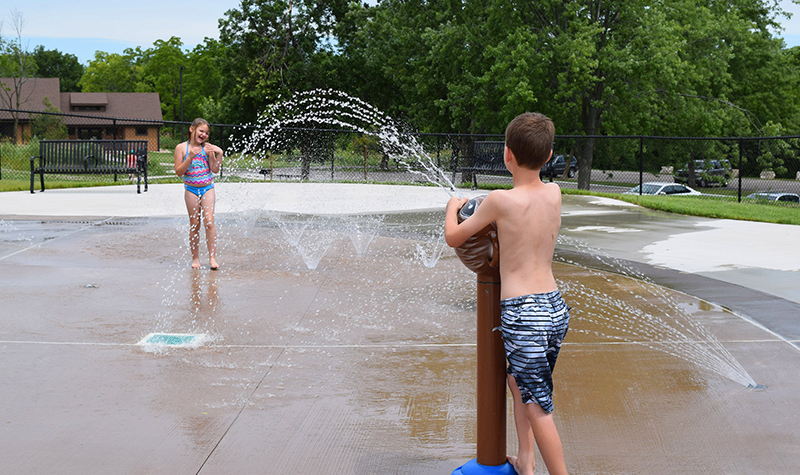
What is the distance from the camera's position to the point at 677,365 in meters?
4.32

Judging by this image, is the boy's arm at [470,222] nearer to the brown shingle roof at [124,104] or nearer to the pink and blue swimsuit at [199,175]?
the pink and blue swimsuit at [199,175]

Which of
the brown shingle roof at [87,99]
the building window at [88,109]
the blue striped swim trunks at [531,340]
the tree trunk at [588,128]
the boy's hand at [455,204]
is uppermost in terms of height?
the brown shingle roof at [87,99]

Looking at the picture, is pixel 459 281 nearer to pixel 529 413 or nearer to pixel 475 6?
pixel 529 413

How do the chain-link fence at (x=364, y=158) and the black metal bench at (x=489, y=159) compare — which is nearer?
the black metal bench at (x=489, y=159)

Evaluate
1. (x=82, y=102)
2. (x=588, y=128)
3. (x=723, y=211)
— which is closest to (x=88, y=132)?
(x=82, y=102)

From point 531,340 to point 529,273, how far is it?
0.79 feet

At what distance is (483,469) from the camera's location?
271cm

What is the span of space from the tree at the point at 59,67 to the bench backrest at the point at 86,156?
97348 mm

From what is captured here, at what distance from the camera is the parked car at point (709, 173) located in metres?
34.0

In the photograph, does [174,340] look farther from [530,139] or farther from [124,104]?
[124,104]

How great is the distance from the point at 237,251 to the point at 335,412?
4919mm

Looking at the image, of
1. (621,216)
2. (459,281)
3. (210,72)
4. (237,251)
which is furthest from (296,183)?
(210,72)

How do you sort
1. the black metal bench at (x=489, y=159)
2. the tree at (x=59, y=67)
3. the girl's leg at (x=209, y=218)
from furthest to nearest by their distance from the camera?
1. the tree at (x=59, y=67)
2. the black metal bench at (x=489, y=159)
3. the girl's leg at (x=209, y=218)

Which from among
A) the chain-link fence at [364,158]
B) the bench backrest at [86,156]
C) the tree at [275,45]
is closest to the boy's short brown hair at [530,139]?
the chain-link fence at [364,158]
